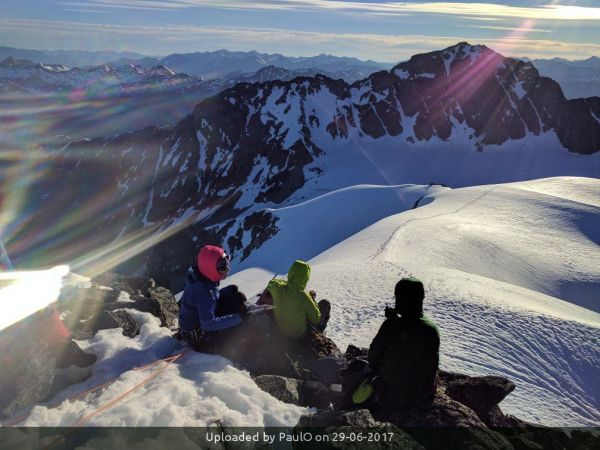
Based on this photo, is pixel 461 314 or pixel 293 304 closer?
pixel 293 304

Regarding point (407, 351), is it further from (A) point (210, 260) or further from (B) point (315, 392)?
(A) point (210, 260)

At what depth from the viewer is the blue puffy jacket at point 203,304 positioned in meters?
8.00

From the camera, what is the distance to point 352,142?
133m

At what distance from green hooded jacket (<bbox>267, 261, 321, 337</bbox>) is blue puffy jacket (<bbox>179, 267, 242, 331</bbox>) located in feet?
2.75

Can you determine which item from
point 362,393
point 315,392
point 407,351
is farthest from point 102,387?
point 407,351

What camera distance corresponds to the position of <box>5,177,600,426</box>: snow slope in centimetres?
661

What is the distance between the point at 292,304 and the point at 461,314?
8.24 meters

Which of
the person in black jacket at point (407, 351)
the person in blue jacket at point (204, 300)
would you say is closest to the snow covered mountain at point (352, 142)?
the person in blue jacket at point (204, 300)

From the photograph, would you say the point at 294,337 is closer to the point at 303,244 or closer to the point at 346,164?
the point at 303,244

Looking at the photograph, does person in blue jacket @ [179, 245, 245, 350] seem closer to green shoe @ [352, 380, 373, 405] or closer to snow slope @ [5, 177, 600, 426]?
snow slope @ [5, 177, 600, 426]

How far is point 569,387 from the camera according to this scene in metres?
12.3

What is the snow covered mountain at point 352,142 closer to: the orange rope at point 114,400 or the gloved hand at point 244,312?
Result: the gloved hand at point 244,312

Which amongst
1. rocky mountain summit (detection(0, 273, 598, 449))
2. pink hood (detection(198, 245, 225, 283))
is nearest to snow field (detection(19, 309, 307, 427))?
rocky mountain summit (detection(0, 273, 598, 449))

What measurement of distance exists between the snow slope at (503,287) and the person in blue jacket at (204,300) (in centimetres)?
523
